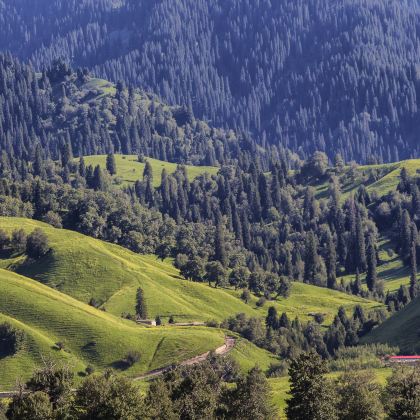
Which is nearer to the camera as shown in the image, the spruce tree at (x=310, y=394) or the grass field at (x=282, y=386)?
the spruce tree at (x=310, y=394)

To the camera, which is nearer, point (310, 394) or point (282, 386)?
point (310, 394)

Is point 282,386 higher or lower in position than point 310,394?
lower

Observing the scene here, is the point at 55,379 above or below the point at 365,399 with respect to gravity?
above

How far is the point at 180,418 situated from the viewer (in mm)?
125375

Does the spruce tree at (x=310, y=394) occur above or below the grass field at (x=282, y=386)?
above

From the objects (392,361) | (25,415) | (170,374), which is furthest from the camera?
(392,361)

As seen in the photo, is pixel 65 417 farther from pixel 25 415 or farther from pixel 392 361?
pixel 392 361

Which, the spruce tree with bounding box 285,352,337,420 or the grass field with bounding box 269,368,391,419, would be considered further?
the grass field with bounding box 269,368,391,419

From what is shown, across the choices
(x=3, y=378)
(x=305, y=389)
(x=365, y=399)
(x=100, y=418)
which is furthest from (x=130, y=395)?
(x=3, y=378)

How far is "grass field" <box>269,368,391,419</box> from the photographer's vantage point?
536ft

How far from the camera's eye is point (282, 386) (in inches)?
7156

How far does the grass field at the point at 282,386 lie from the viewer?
163238mm

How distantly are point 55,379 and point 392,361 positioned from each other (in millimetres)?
93626

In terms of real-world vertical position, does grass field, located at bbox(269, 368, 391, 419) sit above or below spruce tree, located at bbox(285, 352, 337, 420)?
below
